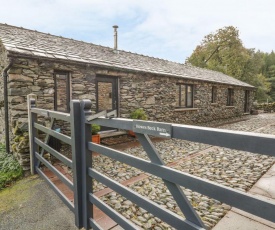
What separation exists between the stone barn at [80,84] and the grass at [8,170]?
9.9 inches

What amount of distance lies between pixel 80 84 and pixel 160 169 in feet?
19.8

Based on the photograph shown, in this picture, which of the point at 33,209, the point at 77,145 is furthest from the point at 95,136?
the point at 77,145

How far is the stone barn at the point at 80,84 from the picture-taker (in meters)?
5.37

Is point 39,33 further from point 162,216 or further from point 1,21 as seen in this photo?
point 162,216

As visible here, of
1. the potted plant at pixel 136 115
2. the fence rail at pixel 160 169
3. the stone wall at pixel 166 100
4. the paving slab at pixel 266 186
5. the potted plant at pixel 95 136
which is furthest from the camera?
the stone wall at pixel 166 100

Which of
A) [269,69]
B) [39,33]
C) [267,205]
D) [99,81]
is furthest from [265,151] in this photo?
[269,69]

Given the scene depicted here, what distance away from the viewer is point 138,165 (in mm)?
1621

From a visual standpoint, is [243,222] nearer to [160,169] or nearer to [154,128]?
[160,169]

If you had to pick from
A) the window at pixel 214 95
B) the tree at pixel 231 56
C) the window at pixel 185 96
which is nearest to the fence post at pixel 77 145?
the window at pixel 185 96

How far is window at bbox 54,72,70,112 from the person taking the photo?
21.2 feet

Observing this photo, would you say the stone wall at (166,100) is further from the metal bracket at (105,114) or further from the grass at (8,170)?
the metal bracket at (105,114)

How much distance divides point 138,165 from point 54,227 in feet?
5.55

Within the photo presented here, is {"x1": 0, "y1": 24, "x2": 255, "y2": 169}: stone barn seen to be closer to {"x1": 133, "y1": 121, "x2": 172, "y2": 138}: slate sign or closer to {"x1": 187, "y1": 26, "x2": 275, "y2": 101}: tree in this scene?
{"x1": 133, "y1": 121, "x2": 172, "y2": 138}: slate sign

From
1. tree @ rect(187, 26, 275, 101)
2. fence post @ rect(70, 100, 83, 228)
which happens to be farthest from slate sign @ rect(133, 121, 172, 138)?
tree @ rect(187, 26, 275, 101)
